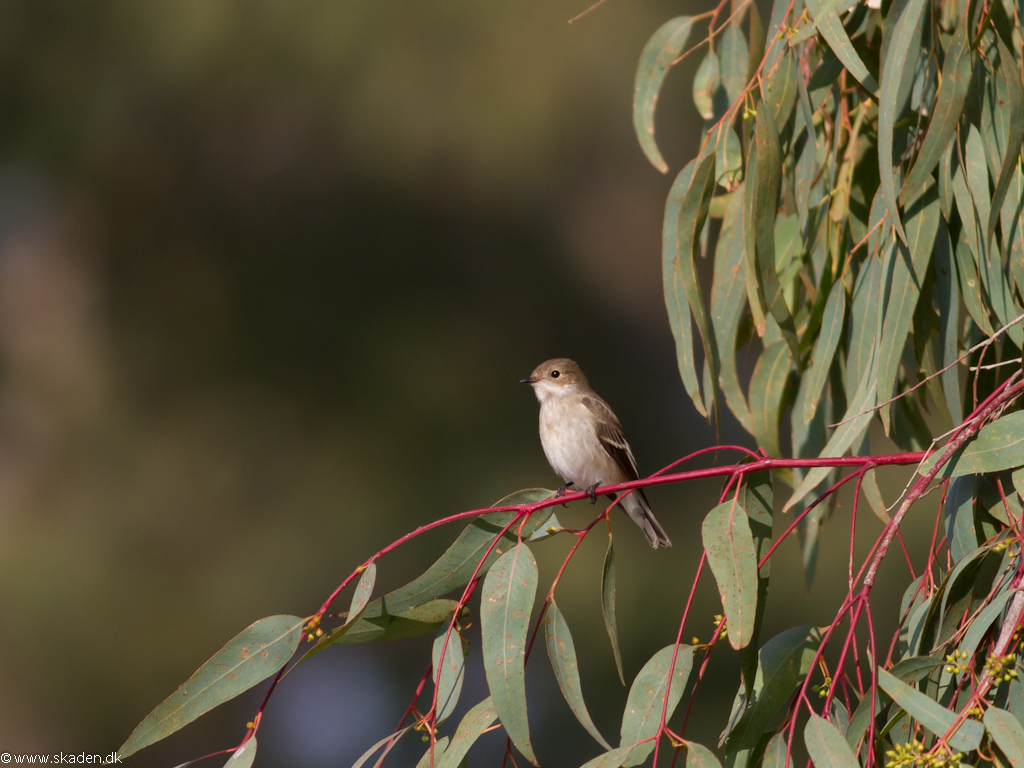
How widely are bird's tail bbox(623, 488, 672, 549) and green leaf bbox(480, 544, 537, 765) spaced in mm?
1901

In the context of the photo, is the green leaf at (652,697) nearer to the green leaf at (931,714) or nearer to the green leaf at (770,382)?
the green leaf at (931,714)

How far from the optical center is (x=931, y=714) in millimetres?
1564

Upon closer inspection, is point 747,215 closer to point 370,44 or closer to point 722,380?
point 722,380

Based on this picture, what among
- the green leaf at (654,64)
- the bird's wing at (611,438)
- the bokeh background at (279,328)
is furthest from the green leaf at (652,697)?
the bokeh background at (279,328)

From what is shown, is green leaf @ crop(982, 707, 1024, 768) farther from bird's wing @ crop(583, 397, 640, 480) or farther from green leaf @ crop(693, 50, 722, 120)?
bird's wing @ crop(583, 397, 640, 480)

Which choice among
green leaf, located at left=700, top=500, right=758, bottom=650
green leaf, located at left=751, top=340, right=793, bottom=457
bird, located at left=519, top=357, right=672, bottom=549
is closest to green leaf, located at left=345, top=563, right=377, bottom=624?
green leaf, located at left=700, top=500, right=758, bottom=650

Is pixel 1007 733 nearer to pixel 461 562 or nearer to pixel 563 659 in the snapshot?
pixel 563 659

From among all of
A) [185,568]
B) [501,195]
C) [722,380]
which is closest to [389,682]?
[185,568]

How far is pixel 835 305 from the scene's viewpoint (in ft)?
7.86

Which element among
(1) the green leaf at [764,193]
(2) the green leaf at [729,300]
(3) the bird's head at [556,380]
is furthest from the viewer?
(3) the bird's head at [556,380]

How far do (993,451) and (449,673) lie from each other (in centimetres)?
108

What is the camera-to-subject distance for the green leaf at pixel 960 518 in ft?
6.69

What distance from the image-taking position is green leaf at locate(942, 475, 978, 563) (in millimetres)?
2039

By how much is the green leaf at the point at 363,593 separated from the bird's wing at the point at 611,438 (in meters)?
2.33
